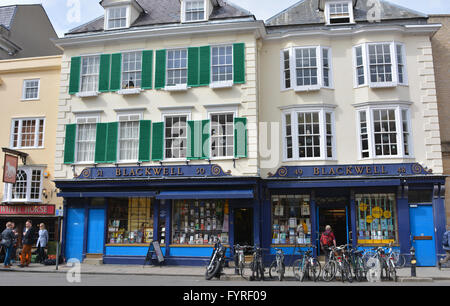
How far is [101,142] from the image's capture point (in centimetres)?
1856

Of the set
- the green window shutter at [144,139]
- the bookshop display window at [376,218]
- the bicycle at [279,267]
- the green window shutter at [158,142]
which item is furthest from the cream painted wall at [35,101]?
the bookshop display window at [376,218]

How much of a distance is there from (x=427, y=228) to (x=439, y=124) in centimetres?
490

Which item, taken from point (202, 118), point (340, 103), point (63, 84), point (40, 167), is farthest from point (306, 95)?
point (40, 167)

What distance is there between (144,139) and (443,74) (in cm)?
1386

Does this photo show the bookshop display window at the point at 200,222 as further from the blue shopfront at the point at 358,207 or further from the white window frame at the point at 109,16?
the white window frame at the point at 109,16

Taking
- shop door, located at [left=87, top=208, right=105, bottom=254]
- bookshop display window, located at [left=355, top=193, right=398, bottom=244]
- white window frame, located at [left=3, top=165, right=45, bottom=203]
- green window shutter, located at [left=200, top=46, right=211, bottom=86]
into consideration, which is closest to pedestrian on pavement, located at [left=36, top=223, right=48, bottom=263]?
shop door, located at [left=87, top=208, right=105, bottom=254]

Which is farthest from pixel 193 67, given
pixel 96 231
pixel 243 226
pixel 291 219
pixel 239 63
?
pixel 96 231

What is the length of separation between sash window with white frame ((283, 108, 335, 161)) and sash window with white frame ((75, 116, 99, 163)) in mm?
8696

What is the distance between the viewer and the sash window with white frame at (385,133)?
17.0 m

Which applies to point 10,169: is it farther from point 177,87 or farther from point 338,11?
point 338,11

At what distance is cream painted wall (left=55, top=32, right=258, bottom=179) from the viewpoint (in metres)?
17.3

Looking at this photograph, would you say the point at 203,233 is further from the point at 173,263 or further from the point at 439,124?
the point at 439,124

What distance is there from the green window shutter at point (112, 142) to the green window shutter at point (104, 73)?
5.78 feet

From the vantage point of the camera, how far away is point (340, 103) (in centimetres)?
1791
